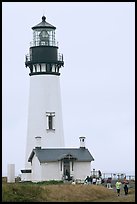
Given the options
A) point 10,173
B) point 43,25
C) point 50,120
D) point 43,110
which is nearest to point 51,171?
point 50,120

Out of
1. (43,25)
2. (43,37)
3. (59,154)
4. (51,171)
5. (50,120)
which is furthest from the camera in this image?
(43,25)

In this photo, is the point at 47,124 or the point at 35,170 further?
the point at 47,124

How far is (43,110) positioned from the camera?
51.7 meters

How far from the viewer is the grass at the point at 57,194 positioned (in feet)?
104

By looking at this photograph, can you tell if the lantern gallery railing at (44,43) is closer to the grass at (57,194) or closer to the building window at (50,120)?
the building window at (50,120)

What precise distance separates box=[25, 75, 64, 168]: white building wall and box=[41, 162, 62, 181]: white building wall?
232 centimetres

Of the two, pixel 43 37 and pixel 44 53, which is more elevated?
pixel 43 37

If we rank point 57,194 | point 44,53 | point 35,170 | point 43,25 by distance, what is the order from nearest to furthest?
point 57,194
point 35,170
point 44,53
point 43,25

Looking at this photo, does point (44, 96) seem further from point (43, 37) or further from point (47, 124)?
point (43, 37)

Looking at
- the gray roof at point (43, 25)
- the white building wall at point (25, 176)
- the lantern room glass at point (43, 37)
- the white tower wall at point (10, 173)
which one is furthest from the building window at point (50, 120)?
the white tower wall at point (10, 173)

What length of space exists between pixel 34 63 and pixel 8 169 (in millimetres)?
10017

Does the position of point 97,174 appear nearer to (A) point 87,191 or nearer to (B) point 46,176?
(B) point 46,176

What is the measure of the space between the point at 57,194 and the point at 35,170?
16.6 meters

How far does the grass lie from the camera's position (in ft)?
104
